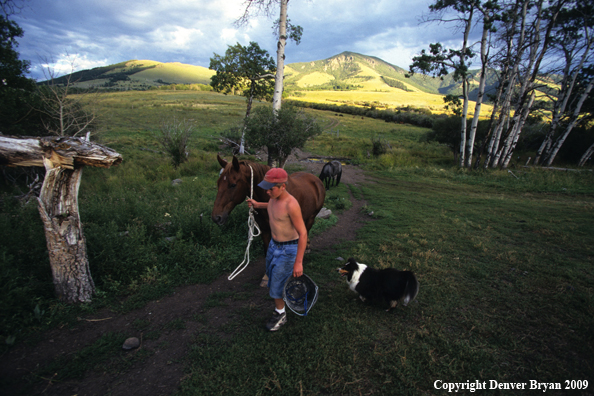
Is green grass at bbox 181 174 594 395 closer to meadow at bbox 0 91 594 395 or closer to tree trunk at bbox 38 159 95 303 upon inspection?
meadow at bbox 0 91 594 395

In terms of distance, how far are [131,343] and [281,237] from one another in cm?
235

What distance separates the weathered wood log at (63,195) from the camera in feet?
10.2

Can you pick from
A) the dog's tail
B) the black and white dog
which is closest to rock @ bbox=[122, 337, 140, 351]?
the black and white dog

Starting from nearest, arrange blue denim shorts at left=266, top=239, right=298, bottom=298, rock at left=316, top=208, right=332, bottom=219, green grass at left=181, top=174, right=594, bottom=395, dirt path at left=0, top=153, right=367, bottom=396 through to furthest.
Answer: dirt path at left=0, top=153, right=367, bottom=396
green grass at left=181, top=174, right=594, bottom=395
blue denim shorts at left=266, top=239, right=298, bottom=298
rock at left=316, top=208, right=332, bottom=219

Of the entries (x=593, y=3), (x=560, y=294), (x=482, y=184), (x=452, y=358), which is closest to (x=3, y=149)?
(x=452, y=358)

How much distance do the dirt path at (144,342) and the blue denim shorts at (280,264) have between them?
73 cm

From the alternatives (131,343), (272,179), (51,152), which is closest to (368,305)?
(272,179)

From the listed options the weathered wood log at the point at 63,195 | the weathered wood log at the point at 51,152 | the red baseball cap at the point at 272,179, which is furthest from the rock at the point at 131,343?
the red baseball cap at the point at 272,179

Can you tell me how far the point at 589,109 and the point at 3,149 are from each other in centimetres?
2990

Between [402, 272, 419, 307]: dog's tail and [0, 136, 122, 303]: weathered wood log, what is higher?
[0, 136, 122, 303]: weathered wood log

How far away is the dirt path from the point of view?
260cm

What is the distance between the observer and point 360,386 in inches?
105

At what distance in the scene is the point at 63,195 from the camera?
3436mm

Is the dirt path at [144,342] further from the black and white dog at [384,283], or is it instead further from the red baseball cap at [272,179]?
the red baseball cap at [272,179]
